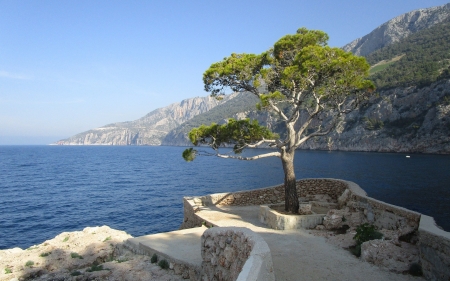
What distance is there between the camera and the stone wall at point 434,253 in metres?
6.98

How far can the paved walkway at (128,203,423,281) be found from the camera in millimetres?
7988

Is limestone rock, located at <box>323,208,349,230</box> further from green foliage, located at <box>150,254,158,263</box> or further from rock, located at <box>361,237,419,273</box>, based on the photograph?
green foliage, located at <box>150,254,158,263</box>

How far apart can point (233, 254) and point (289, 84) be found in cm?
898

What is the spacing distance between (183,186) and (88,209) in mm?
16763

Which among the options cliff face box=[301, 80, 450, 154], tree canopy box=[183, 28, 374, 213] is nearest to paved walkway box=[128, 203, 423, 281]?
tree canopy box=[183, 28, 374, 213]

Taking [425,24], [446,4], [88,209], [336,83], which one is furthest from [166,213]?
[446,4]

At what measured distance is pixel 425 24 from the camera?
14312 cm

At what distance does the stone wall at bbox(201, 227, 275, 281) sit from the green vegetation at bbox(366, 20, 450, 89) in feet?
316

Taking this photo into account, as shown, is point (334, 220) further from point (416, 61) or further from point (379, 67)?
point (379, 67)

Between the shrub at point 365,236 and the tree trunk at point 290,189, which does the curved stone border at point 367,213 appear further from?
the tree trunk at point 290,189

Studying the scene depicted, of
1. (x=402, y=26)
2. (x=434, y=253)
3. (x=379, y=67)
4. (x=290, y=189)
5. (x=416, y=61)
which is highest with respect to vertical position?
(x=402, y=26)

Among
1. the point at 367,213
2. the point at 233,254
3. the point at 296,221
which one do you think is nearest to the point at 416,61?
the point at 367,213

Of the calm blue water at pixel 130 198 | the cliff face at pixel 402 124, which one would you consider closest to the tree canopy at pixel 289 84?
the calm blue water at pixel 130 198

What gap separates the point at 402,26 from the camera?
16000 centimetres
